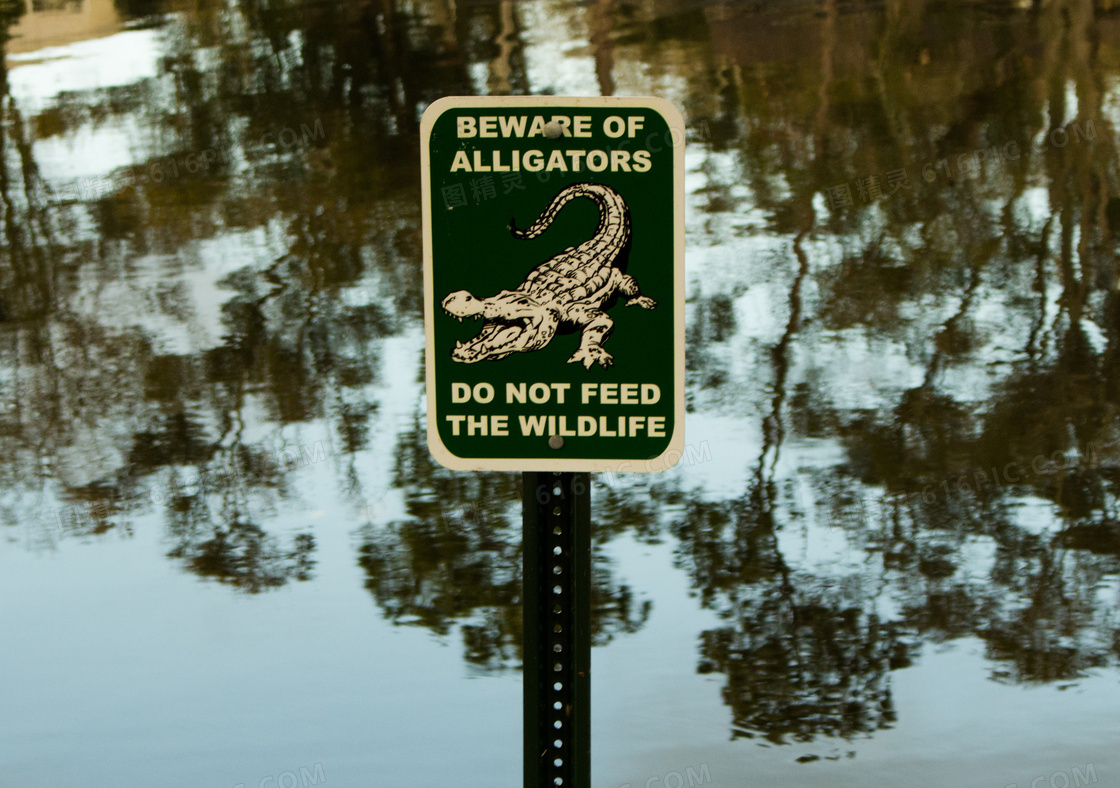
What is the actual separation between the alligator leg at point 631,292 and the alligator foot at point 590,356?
67 millimetres

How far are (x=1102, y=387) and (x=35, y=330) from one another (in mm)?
4354

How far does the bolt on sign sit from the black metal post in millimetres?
58

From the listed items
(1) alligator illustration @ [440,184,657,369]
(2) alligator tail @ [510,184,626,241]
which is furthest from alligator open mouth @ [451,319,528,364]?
(2) alligator tail @ [510,184,626,241]

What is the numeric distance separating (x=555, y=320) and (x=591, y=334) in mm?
51

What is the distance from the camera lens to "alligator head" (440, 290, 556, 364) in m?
1.46

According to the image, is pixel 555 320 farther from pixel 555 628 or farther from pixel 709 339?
pixel 709 339

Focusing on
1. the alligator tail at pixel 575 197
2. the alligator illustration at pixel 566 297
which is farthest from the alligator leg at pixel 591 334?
the alligator tail at pixel 575 197

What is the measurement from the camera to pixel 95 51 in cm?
695

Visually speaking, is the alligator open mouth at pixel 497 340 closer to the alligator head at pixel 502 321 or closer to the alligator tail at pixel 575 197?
the alligator head at pixel 502 321

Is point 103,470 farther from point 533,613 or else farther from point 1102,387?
point 1102,387

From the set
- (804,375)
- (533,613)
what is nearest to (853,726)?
(804,375)

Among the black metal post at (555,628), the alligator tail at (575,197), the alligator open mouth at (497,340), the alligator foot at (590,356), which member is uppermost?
the alligator tail at (575,197)

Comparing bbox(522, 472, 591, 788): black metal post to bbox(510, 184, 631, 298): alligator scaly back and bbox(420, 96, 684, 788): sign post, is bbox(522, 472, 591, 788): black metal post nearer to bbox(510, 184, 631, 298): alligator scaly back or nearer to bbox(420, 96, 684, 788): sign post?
bbox(420, 96, 684, 788): sign post

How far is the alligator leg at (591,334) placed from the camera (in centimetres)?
145
